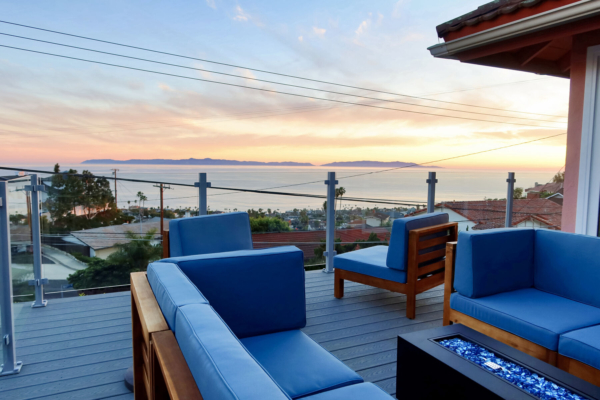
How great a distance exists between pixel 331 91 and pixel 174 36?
8.57 meters

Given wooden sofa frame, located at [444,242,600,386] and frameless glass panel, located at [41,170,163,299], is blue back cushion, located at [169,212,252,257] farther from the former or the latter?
wooden sofa frame, located at [444,242,600,386]

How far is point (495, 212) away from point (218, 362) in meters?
5.27

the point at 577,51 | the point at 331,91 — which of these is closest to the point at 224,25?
the point at 331,91

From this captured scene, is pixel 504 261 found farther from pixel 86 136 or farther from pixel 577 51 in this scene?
pixel 86 136

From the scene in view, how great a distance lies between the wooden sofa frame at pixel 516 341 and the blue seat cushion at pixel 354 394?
122cm

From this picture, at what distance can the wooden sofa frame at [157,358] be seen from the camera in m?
0.78

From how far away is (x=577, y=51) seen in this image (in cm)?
321

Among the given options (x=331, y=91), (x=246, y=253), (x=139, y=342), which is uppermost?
(x=331, y=91)

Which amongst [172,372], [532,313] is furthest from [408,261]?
[172,372]

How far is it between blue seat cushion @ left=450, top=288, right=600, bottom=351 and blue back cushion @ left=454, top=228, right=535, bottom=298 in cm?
6

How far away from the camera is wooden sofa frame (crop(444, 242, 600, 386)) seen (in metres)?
1.79

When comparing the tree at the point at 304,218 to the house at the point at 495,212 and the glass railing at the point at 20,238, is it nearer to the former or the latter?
the house at the point at 495,212

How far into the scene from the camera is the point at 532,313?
6.91 feet

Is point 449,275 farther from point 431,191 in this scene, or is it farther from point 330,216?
point 431,191
